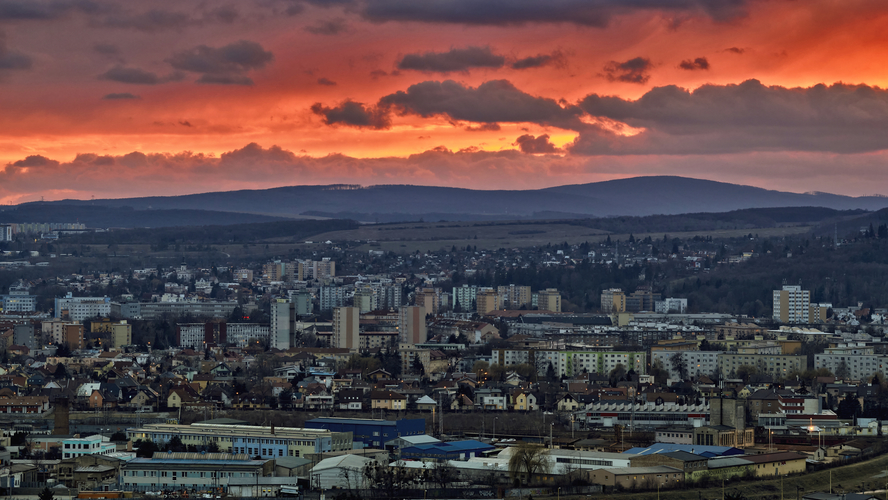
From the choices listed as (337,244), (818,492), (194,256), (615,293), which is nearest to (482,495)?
(818,492)

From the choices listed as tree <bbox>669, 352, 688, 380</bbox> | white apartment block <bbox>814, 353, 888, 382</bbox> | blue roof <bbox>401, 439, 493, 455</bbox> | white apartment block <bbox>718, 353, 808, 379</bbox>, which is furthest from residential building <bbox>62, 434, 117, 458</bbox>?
white apartment block <bbox>814, 353, 888, 382</bbox>

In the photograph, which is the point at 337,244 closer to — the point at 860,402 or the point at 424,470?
the point at 860,402

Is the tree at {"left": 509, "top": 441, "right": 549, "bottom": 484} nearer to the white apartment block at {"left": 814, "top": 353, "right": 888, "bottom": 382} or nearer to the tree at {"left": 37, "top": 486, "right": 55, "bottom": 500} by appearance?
the tree at {"left": 37, "top": 486, "right": 55, "bottom": 500}

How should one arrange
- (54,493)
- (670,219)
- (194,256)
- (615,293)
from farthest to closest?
1. (670,219)
2. (194,256)
3. (615,293)
4. (54,493)

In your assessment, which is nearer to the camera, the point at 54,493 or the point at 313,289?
the point at 54,493

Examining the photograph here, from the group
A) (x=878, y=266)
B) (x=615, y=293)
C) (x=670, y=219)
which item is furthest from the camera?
(x=670, y=219)

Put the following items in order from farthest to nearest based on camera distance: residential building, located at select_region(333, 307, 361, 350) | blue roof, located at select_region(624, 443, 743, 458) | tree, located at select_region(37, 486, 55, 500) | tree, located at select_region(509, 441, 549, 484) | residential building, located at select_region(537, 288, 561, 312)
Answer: residential building, located at select_region(537, 288, 561, 312)
residential building, located at select_region(333, 307, 361, 350)
blue roof, located at select_region(624, 443, 743, 458)
tree, located at select_region(509, 441, 549, 484)
tree, located at select_region(37, 486, 55, 500)

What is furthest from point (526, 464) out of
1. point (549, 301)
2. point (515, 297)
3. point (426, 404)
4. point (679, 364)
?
point (515, 297)

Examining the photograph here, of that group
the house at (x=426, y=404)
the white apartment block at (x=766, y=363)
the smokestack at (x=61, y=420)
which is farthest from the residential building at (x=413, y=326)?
the smokestack at (x=61, y=420)
